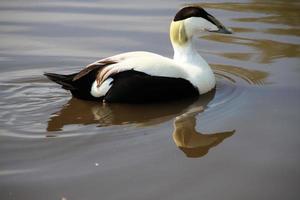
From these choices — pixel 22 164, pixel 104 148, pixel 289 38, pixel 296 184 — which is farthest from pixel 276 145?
pixel 289 38

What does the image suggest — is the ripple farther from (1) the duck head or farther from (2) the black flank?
(1) the duck head

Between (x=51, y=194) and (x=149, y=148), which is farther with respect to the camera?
(x=149, y=148)

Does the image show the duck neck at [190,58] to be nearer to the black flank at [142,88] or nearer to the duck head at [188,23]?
the duck head at [188,23]

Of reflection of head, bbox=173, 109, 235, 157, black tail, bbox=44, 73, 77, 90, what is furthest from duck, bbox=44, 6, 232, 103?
reflection of head, bbox=173, 109, 235, 157

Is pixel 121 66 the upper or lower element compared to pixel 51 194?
upper

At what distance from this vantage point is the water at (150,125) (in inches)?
128

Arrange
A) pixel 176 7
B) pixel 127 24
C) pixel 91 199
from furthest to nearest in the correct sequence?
pixel 176 7, pixel 127 24, pixel 91 199

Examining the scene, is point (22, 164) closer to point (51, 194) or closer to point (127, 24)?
point (51, 194)

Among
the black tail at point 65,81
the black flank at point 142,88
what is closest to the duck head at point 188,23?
the black flank at point 142,88

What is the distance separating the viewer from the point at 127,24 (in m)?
7.47

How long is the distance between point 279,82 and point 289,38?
1.57 metres

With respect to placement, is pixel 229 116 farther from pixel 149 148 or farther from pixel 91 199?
pixel 91 199

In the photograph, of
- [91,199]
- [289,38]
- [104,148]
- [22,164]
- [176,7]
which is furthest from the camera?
[176,7]

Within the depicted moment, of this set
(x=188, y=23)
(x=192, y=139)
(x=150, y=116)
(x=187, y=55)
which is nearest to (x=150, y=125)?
(x=150, y=116)
